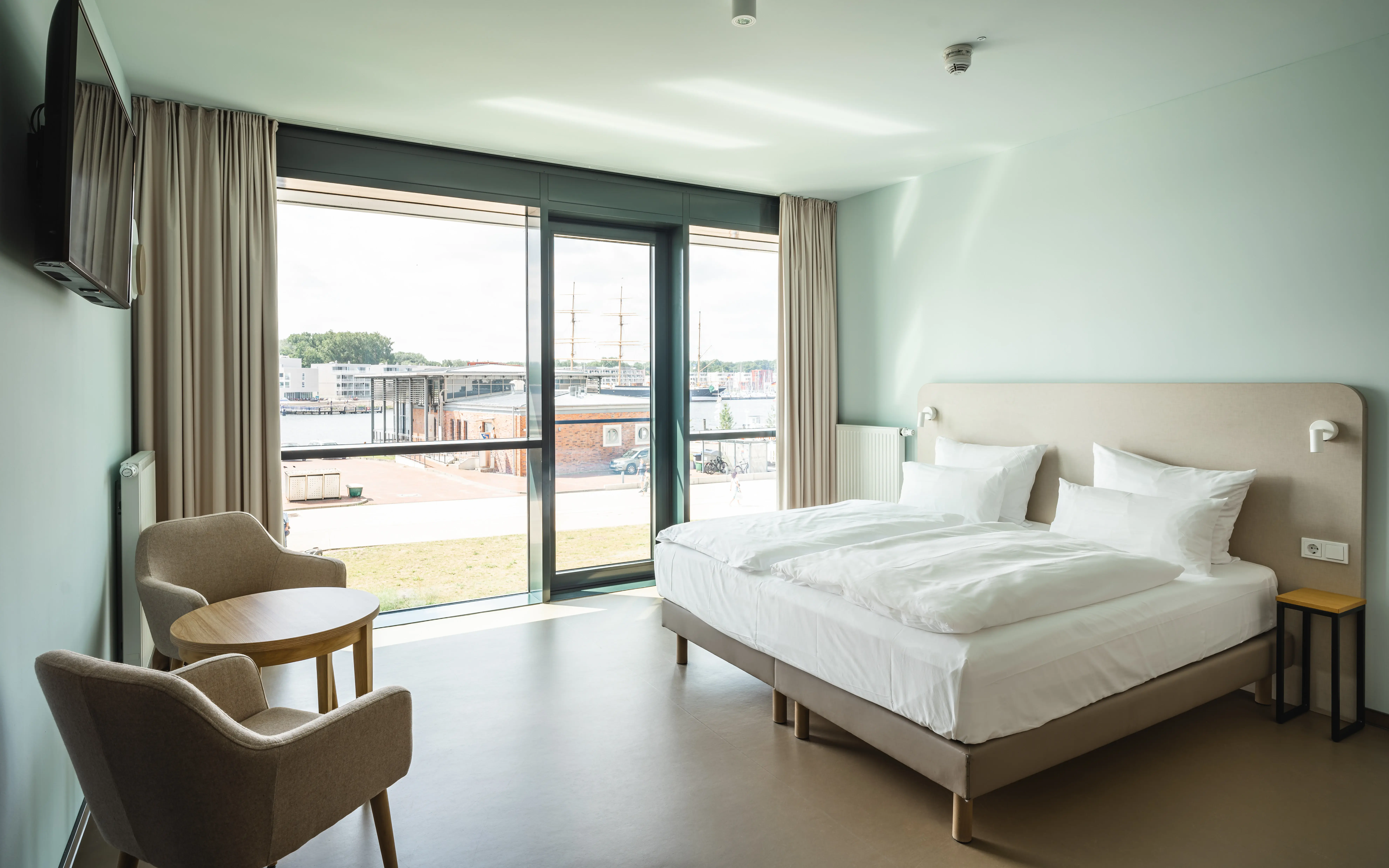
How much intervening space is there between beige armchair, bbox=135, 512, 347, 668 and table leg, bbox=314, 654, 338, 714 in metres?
0.32

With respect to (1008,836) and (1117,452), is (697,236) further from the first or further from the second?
(1008,836)

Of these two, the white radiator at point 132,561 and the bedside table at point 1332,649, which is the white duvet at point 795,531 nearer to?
the bedside table at point 1332,649

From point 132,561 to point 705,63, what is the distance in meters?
3.08

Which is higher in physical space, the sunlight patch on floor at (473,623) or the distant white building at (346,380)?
the distant white building at (346,380)

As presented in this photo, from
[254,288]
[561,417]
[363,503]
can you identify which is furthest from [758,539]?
[254,288]

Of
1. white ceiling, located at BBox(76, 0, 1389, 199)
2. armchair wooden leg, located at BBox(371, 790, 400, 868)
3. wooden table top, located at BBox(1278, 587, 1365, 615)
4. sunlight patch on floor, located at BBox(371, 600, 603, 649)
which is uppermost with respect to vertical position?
white ceiling, located at BBox(76, 0, 1389, 199)

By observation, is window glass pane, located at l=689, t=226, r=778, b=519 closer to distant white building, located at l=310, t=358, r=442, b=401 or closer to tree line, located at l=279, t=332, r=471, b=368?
tree line, located at l=279, t=332, r=471, b=368

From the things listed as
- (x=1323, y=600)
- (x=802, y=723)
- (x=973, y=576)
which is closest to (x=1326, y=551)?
(x=1323, y=600)

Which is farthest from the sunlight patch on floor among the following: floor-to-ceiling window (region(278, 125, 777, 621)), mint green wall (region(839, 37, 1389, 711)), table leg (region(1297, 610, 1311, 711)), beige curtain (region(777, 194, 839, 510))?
table leg (region(1297, 610, 1311, 711))

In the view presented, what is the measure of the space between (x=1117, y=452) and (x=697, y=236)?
10.1 ft

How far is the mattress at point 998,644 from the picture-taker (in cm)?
222

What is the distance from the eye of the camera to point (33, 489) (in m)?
1.93

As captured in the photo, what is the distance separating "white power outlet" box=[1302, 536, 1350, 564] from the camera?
3.09m

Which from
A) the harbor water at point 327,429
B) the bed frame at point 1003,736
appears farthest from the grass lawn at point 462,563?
the bed frame at point 1003,736
